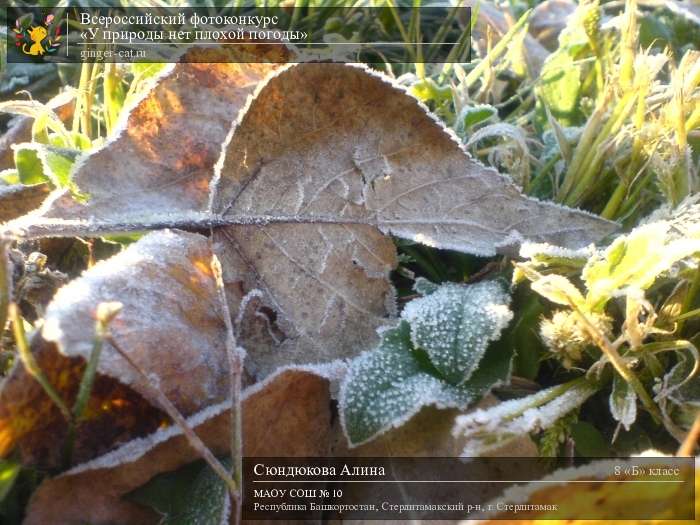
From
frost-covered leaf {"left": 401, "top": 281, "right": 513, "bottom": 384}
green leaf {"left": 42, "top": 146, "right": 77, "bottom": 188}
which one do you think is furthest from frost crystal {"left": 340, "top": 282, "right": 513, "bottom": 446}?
green leaf {"left": 42, "top": 146, "right": 77, "bottom": 188}

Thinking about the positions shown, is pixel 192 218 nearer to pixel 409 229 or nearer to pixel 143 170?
pixel 143 170

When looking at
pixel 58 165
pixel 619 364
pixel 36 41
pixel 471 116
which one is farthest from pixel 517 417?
pixel 36 41

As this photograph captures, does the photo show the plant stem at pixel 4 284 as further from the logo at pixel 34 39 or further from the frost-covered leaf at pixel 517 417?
the logo at pixel 34 39

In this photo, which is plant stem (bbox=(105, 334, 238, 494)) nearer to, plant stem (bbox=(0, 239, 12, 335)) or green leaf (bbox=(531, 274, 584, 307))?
plant stem (bbox=(0, 239, 12, 335))

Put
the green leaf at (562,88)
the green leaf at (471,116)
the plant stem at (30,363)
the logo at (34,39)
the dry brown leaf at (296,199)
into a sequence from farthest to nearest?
the logo at (34,39)
the green leaf at (562,88)
the green leaf at (471,116)
the dry brown leaf at (296,199)
the plant stem at (30,363)

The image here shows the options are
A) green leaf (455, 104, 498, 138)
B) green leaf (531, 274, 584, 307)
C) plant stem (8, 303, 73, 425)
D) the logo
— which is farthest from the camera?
the logo

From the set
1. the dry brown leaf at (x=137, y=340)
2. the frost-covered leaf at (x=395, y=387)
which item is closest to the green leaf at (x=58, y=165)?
the dry brown leaf at (x=137, y=340)
